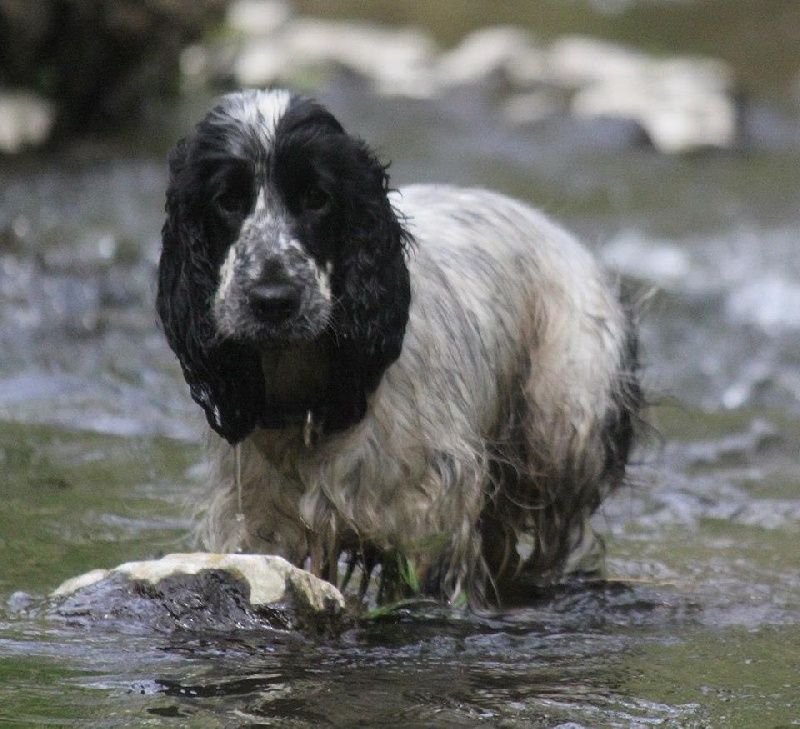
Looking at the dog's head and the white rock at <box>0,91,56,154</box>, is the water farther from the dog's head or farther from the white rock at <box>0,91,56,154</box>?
the dog's head

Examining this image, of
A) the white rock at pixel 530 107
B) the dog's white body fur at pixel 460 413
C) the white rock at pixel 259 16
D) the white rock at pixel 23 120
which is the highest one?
the white rock at pixel 259 16

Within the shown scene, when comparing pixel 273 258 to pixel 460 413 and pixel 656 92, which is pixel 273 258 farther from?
pixel 656 92

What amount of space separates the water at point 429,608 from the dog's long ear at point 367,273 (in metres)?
0.85

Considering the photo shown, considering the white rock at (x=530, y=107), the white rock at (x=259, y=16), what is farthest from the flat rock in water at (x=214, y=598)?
the white rock at (x=259, y=16)

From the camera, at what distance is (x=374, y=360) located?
4.84 m

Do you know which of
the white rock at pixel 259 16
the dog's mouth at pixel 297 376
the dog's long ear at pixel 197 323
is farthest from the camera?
the white rock at pixel 259 16

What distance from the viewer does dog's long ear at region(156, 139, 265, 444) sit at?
4742 millimetres

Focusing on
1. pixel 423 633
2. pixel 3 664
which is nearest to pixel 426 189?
pixel 423 633

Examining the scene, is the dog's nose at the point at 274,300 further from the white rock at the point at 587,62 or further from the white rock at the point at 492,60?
the white rock at the point at 587,62

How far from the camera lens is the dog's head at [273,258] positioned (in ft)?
15.0

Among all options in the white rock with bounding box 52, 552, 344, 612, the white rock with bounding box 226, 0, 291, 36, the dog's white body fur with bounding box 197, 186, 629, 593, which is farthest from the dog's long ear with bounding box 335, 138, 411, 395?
the white rock with bounding box 226, 0, 291, 36

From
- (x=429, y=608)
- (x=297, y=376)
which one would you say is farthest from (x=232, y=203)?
(x=429, y=608)

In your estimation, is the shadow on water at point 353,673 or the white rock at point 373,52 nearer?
the shadow on water at point 353,673

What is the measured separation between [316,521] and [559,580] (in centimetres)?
140
